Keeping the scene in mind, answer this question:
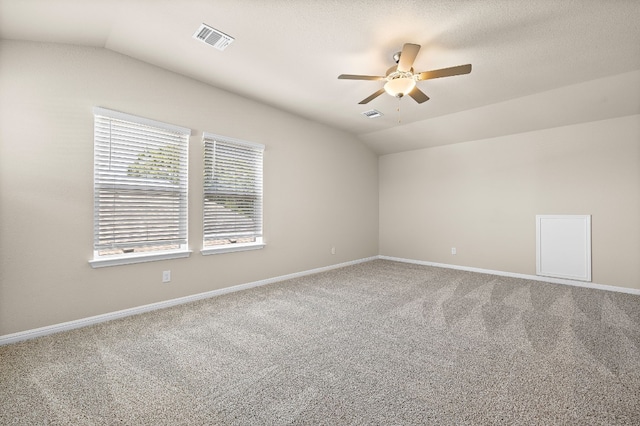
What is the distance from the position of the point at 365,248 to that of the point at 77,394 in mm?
5153

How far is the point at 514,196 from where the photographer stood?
4812mm

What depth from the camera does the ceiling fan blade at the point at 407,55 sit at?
2258 millimetres

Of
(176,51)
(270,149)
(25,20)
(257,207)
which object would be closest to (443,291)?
(257,207)

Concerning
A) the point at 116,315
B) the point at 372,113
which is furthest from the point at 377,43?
the point at 116,315

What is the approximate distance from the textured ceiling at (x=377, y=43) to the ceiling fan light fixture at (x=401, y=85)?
32cm

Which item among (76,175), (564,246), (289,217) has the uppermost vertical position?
(76,175)

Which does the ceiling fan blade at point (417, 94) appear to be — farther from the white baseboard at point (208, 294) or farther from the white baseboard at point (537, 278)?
the white baseboard at point (537, 278)

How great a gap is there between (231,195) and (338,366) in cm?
266

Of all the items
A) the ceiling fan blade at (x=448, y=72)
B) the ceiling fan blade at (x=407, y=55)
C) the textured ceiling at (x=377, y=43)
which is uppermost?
the textured ceiling at (x=377, y=43)

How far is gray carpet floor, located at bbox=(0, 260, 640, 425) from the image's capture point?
5.09 ft

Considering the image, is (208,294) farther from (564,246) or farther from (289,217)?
(564,246)

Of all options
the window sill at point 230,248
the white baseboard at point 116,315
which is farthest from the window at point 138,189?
the white baseboard at point 116,315

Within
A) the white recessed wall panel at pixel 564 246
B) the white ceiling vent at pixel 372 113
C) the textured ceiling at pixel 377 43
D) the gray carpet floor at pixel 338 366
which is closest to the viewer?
the gray carpet floor at pixel 338 366

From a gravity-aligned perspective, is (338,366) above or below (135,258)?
below
